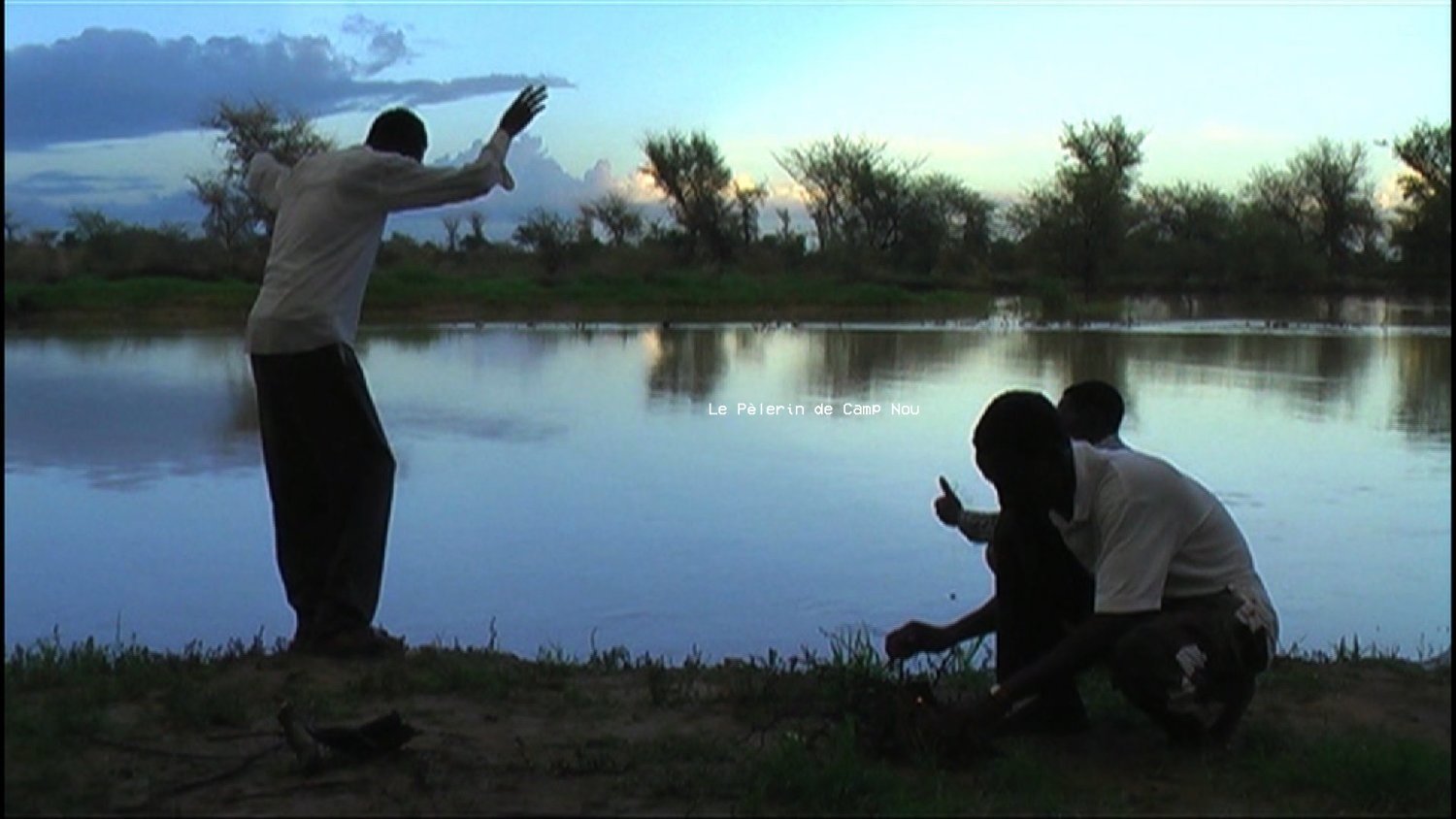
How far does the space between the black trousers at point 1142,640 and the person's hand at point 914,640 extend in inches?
5.2

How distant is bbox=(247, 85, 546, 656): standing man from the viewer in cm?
419

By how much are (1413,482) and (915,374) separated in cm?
721

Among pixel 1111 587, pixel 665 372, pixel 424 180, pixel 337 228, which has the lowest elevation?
pixel 665 372

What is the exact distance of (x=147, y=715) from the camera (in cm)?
346

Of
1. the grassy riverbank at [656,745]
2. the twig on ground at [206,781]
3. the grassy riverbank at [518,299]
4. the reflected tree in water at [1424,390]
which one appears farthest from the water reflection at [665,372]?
the twig on ground at [206,781]

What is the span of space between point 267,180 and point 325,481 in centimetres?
89

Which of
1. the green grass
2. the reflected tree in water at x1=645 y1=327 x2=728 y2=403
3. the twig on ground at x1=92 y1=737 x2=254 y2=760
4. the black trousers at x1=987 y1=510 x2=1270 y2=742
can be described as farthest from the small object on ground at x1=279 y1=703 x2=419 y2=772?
the green grass

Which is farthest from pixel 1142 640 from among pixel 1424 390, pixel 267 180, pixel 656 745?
pixel 1424 390

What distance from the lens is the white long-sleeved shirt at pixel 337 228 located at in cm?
417

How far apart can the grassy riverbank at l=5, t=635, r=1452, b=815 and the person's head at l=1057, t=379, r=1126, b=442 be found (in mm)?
612

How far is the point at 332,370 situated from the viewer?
423cm

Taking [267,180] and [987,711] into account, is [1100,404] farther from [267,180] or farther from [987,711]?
[267,180]

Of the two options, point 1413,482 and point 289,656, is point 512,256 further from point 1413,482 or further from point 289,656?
point 289,656

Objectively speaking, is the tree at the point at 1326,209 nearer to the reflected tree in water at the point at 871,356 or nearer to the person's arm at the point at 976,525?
the reflected tree in water at the point at 871,356
